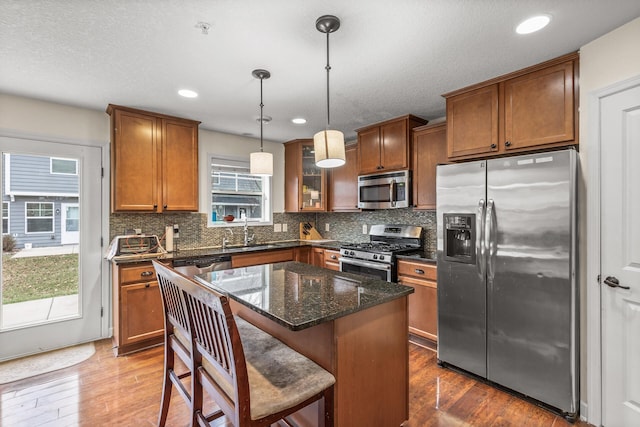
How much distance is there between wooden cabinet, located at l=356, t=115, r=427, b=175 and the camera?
342cm

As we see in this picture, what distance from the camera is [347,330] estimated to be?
1491 millimetres

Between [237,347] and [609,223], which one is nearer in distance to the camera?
[237,347]

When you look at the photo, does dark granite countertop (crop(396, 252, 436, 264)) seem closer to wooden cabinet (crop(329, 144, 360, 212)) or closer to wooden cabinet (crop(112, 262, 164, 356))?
wooden cabinet (crop(329, 144, 360, 212))

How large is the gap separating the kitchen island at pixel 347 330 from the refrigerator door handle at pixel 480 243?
95 centimetres

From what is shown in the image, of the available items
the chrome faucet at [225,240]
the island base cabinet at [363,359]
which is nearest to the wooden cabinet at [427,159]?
the island base cabinet at [363,359]

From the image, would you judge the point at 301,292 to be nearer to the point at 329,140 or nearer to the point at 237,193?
the point at 329,140

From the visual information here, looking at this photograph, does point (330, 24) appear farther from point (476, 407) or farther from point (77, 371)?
point (77, 371)

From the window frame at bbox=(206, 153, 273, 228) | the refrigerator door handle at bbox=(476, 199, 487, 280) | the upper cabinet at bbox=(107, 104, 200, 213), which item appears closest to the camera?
the refrigerator door handle at bbox=(476, 199, 487, 280)

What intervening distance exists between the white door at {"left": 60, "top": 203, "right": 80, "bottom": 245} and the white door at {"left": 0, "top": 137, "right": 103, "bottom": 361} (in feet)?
0.11

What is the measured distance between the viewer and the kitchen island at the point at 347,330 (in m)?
1.43

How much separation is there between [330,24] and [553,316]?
7.66 ft

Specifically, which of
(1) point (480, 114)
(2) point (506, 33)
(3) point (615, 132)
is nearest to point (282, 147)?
(1) point (480, 114)

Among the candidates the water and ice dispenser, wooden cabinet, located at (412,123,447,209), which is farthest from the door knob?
wooden cabinet, located at (412,123,447,209)

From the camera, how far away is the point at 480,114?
257 centimetres
